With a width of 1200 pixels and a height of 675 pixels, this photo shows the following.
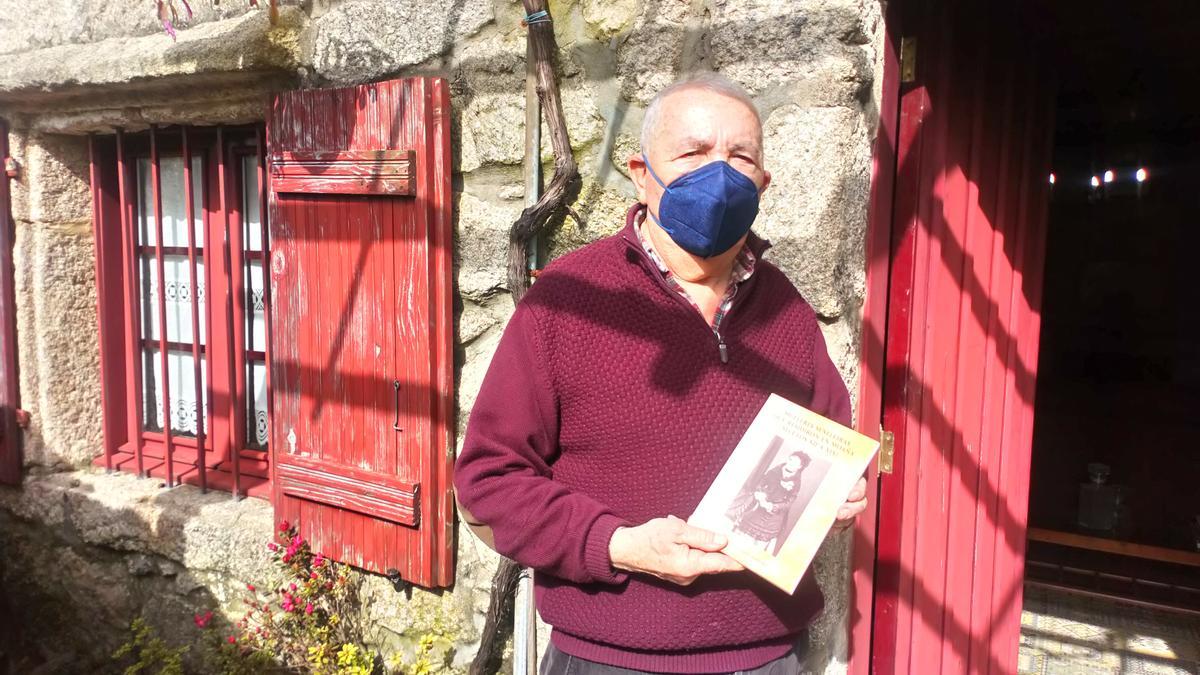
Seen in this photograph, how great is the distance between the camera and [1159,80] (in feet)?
15.2

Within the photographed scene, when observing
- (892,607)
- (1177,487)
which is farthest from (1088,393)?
(892,607)

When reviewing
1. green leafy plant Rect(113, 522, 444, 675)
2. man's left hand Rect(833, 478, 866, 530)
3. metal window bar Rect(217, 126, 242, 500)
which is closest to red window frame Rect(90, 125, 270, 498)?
metal window bar Rect(217, 126, 242, 500)

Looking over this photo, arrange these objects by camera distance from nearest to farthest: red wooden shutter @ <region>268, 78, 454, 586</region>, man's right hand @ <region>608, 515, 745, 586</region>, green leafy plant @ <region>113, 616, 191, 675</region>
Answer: man's right hand @ <region>608, 515, 745, 586</region>
red wooden shutter @ <region>268, 78, 454, 586</region>
green leafy plant @ <region>113, 616, 191, 675</region>

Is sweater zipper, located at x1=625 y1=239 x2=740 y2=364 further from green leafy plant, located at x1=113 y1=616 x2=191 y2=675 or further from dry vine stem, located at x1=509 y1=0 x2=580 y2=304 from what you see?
green leafy plant, located at x1=113 y1=616 x2=191 y2=675

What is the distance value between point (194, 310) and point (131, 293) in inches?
14.8

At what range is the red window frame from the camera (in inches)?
122

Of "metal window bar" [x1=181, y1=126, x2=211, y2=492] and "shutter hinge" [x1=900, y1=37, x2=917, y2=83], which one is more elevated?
"shutter hinge" [x1=900, y1=37, x2=917, y2=83]

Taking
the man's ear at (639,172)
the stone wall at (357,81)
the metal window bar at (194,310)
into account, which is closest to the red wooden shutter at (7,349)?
the stone wall at (357,81)

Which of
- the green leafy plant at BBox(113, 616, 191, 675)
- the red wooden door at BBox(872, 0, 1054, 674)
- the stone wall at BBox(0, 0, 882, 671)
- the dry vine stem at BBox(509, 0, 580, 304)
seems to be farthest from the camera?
the green leafy plant at BBox(113, 616, 191, 675)

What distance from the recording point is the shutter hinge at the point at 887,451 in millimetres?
2115

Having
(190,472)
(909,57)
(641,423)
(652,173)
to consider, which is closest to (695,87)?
(652,173)

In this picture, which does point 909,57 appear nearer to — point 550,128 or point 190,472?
point 550,128

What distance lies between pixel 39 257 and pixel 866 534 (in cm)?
331

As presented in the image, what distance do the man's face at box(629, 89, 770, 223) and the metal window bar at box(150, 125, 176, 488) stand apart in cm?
243
